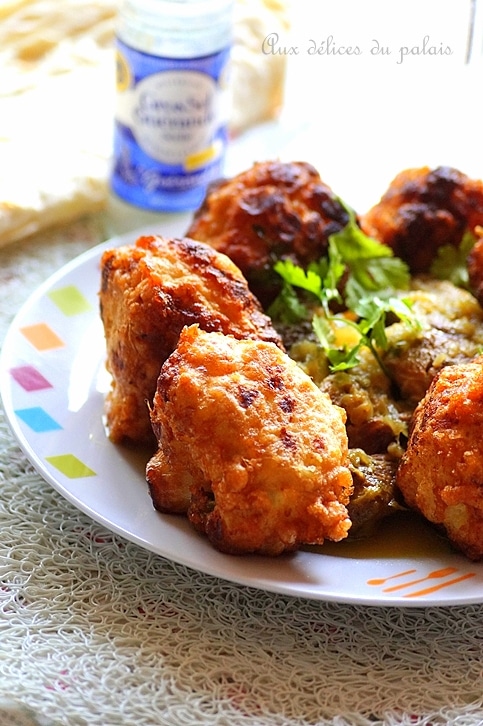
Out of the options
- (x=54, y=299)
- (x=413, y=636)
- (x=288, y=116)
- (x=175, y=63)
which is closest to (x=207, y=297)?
(x=54, y=299)

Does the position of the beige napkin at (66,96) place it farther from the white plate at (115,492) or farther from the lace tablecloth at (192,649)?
the lace tablecloth at (192,649)

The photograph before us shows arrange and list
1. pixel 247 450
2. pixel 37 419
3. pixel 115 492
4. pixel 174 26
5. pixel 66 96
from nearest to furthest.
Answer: pixel 247 450, pixel 115 492, pixel 37 419, pixel 174 26, pixel 66 96

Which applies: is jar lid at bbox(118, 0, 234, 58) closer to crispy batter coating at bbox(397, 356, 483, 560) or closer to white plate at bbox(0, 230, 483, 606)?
white plate at bbox(0, 230, 483, 606)

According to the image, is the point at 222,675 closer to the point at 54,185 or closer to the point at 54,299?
the point at 54,299

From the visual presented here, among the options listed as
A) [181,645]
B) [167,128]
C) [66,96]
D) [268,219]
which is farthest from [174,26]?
[181,645]

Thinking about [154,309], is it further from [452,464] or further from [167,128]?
[167,128]

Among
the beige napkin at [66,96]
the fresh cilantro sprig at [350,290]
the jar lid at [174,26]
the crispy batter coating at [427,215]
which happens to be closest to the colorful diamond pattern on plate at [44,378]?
the fresh cilantro sprig at [350,290]
